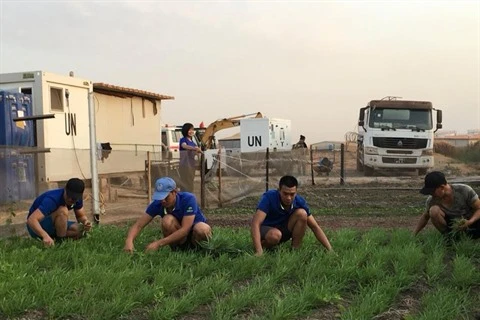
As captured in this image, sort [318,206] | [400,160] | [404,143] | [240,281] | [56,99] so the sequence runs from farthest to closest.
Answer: [400,160] → [404,143] → [318,206] → [56,99] → [240,281]

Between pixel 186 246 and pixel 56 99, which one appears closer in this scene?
pixel 186 246

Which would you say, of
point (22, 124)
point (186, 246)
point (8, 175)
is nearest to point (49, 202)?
point (186, 246)

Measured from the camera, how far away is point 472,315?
13.0 ft

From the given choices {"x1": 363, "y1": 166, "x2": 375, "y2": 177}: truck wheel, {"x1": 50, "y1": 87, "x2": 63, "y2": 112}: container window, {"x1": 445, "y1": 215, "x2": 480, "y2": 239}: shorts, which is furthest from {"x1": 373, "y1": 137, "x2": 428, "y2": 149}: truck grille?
{"x1": 445, "y1": 215, "x2": 480, "y2": 239}: shorts

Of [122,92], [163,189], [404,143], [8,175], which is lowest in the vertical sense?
[163,189]

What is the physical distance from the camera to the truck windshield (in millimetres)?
19000

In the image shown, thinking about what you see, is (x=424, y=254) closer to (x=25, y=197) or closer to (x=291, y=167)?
(x=25, y=197)

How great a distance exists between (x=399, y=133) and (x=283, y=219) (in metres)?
14.1

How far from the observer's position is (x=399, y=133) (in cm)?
1895

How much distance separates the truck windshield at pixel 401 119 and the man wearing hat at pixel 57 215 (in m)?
14.5

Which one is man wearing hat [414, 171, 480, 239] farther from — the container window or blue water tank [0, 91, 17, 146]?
the container window

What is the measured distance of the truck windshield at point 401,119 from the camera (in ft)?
62.3

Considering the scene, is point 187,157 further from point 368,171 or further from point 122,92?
point 368,171

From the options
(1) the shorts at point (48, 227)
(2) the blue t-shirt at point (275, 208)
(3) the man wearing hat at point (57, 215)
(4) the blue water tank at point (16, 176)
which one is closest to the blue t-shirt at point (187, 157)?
(4) the blue water tank at point (16, 176)
